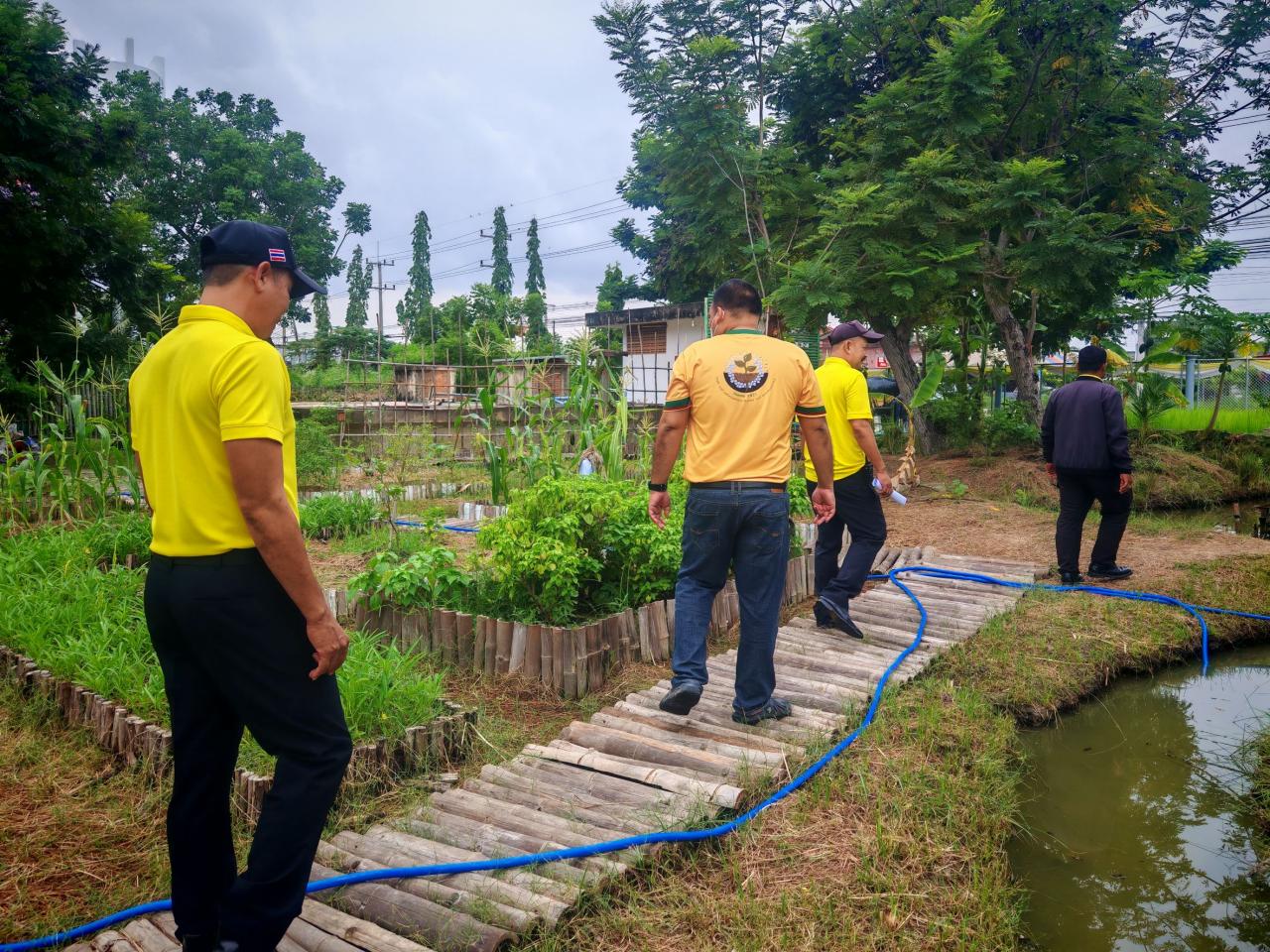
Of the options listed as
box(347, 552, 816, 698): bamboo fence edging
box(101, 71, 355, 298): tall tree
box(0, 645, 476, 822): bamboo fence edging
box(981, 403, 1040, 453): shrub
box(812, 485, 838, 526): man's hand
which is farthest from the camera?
box(101, 71, 355, 298): tall tree

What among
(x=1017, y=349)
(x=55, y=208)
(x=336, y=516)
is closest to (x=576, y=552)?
(x=336, y=516)

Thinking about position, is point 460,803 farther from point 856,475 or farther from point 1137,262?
point 1137,262

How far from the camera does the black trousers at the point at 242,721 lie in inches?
79.4

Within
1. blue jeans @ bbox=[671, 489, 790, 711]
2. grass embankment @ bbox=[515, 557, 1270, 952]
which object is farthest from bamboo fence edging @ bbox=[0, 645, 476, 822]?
grass embankment @ bbox=[515, 557, 1270, 952]

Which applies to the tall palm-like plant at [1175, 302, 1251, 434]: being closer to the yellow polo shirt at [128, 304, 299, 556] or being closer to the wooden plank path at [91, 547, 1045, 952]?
the wooden plank path at [91, 547, 1045, 952]

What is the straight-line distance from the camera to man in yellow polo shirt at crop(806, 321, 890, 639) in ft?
16.7

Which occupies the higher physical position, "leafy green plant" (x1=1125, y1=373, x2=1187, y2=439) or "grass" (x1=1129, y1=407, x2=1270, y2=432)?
"leafy green plant" (x1=1125, y1=373, x2=1187, y2=439)

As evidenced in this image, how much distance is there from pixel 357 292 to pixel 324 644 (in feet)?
201

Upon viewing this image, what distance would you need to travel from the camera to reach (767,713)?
385 centimetres

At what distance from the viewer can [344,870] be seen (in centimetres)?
271

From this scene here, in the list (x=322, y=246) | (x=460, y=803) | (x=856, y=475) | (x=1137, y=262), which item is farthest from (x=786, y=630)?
(x=322, y=246)

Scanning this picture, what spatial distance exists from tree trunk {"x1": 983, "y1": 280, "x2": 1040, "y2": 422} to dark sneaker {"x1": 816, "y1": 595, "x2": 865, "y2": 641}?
932 cm

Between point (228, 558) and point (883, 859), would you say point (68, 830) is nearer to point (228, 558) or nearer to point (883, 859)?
point (228, 558)

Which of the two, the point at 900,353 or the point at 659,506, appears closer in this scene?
the point at 659,506
